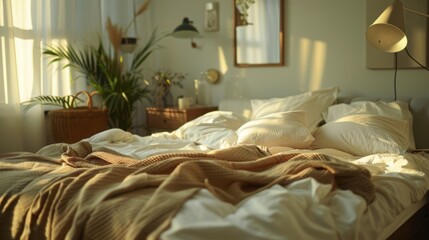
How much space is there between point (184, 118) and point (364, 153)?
1767mm

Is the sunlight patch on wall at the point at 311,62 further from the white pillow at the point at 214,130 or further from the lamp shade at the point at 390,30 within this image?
the lamp shade at the point at 390,30

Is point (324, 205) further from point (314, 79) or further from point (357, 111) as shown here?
point (314, 79)

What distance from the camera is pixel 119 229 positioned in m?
1.55

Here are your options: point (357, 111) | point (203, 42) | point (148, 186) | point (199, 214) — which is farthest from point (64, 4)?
point (199, 214)

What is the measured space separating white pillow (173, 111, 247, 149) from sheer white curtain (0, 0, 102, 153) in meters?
1.39

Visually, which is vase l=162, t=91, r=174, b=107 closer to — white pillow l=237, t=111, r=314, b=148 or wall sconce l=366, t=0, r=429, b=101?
white pillow l=237, t=111, r=314, b=148

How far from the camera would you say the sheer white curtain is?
3809 mm

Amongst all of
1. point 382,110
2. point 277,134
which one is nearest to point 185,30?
point 277,134

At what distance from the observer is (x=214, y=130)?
327cm

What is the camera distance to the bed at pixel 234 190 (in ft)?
4.93

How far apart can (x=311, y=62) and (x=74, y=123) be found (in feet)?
6.45

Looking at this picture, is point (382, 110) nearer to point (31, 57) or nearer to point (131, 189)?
point (131, 189)

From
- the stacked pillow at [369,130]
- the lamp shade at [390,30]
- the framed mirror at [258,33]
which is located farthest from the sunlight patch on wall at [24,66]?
the lamp shade at [390,30]

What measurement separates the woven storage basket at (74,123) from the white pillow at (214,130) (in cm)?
84
